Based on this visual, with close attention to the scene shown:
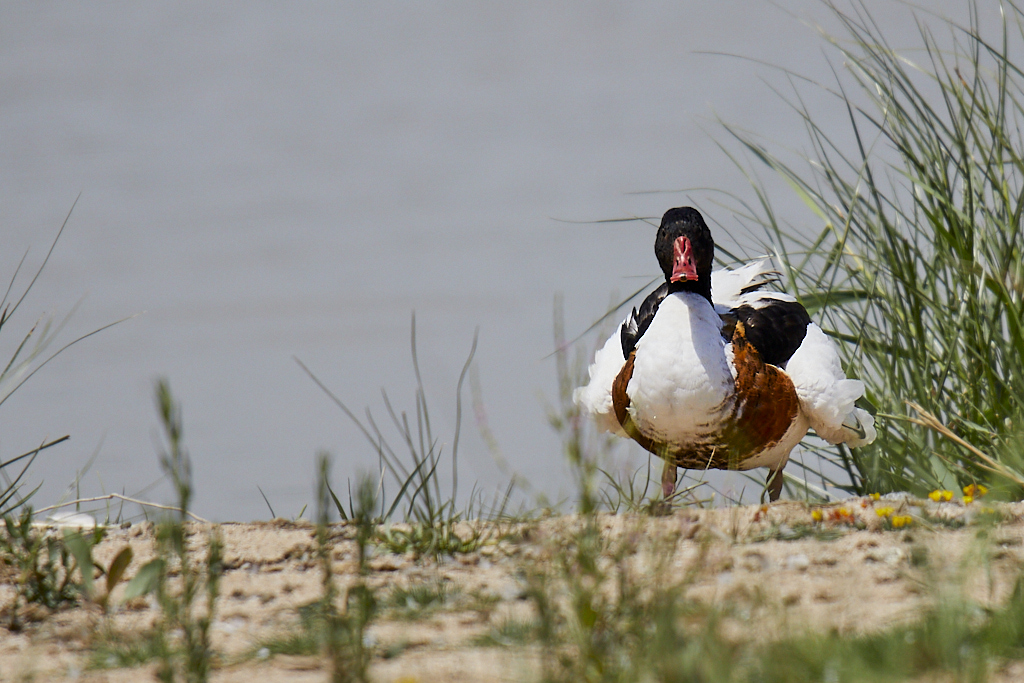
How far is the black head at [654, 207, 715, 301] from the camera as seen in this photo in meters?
4.12

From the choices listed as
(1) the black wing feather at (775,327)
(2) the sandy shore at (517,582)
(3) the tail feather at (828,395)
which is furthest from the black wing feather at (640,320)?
(2) the sandy shore at (517,582)

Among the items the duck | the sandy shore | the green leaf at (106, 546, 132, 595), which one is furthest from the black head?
the green leaf at (106, 546, 132, 595)

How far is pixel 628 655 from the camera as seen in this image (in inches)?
70.6

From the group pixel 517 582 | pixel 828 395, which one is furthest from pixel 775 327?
pixel 517 582

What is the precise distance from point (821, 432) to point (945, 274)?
0.97m

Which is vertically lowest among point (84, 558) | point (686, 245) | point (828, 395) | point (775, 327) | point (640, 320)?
point (84, 558)

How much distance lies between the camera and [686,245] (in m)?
4.08

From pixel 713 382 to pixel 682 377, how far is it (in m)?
0.13

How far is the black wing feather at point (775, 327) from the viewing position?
4273 mm

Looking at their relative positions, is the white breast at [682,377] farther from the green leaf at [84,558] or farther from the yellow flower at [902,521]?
the green leaf at [84,558]

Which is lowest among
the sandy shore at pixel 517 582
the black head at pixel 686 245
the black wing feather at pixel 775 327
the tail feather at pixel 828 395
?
the sandy shore at pixel 517 582

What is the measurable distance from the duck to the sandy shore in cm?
76

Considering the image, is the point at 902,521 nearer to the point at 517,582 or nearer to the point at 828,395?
the point at 517,582

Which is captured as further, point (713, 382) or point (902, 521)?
point (713, 382)
